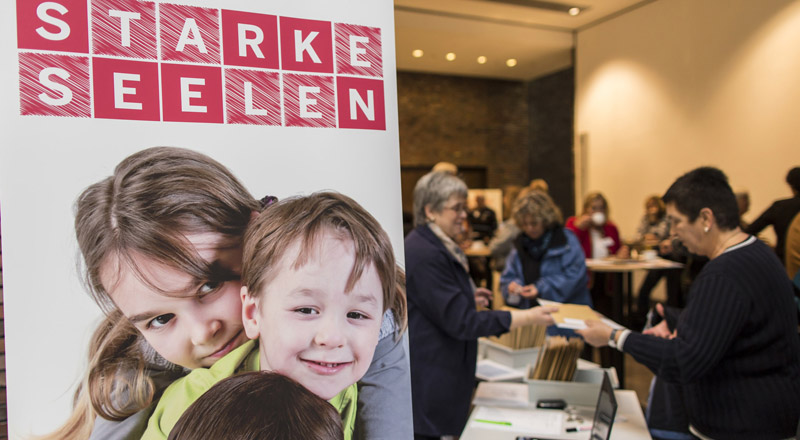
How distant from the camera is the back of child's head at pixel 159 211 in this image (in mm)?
1061

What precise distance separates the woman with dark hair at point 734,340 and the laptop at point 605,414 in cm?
22

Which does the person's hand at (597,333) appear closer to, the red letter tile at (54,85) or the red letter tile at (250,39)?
the red letter tile at (250,39)

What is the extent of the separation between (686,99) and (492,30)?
2.84 metres

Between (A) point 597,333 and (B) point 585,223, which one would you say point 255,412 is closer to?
(A) point 597,333

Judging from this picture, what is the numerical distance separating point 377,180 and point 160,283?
52 centimetres

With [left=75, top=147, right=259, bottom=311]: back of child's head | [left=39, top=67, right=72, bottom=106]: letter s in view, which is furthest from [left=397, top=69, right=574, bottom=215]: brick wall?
[left=39, top=67, right=72, bottom=106]: letter s

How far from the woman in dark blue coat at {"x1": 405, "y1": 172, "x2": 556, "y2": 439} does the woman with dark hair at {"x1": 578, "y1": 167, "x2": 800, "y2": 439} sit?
623 millimetres

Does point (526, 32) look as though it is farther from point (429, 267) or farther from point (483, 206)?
point (429, 267)

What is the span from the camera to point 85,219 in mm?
1049

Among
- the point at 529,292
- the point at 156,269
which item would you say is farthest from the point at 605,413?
the point at 529,292

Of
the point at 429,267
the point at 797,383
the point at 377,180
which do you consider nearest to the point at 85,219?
the point at 377,180

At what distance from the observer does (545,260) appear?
11.6 feet

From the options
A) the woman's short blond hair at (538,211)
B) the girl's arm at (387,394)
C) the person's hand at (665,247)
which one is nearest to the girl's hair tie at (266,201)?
the girl's arm at (387,394)

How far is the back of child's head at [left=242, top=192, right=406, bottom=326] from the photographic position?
3.88 ft
